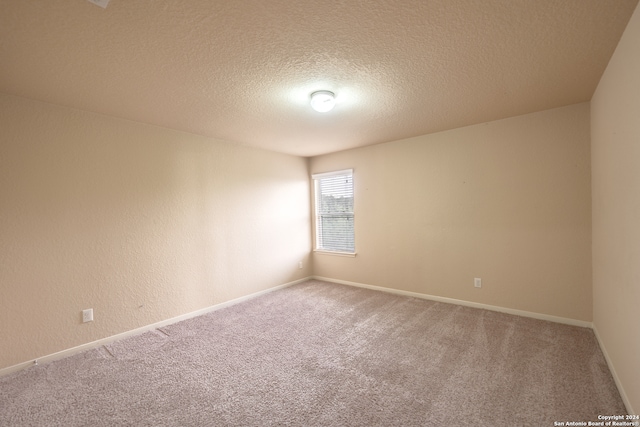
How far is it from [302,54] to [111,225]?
2.62 m

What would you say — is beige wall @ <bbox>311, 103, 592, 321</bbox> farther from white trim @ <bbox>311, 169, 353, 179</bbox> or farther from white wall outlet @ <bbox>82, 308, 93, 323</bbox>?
white wall outlet @ <bbox>82, 308, 93, 323</bbox>

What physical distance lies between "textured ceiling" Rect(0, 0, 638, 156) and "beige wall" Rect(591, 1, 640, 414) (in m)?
0.20

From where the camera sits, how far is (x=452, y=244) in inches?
144

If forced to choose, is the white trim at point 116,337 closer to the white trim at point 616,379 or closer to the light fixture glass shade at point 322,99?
the light fixture glass shade at point 322,99

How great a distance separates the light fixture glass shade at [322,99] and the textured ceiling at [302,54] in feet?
0.25

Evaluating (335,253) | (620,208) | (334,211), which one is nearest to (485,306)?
(620,208)

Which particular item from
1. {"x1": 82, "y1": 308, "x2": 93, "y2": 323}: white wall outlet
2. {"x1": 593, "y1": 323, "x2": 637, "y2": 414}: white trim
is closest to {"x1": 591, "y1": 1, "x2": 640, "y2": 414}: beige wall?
{"x1": 593, "y1": 323, "x2": 637, "y2": 414}: white trim

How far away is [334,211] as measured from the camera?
498 cm

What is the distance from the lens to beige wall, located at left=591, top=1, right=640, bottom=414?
1.54m

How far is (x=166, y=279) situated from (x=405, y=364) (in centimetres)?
278

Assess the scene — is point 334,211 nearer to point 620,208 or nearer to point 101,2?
point 620,208

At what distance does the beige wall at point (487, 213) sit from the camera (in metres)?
2.85

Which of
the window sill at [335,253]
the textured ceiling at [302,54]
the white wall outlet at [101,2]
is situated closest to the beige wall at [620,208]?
the textured ceiling at [302,54]

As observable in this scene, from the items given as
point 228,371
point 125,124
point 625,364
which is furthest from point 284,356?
point 125,124
